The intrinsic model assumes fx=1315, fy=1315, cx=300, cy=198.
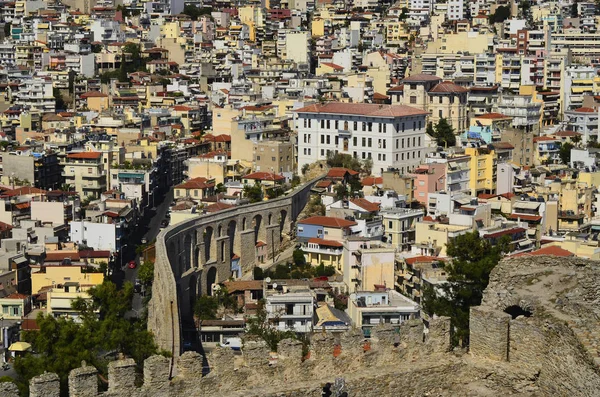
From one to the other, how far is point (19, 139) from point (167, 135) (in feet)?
21.4

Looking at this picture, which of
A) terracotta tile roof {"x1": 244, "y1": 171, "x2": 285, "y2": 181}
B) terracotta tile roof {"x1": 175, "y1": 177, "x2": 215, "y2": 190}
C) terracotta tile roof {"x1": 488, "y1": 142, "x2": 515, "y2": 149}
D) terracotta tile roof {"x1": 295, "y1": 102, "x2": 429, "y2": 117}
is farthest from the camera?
terracotta tile roof {"x1": 488, "y1": 142, "x2": 515, "y2": 149}

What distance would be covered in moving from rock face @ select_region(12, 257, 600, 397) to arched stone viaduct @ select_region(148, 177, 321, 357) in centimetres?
1770

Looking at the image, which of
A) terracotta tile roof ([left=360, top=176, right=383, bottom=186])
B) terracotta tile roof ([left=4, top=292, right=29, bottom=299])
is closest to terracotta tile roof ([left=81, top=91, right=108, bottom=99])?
terracotta tile roof ([left=360, top=176, right=383, bottom=186])

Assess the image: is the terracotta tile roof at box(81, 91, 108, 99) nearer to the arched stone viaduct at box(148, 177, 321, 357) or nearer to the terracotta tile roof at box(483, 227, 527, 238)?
the arched stone viaduct at box(148, 177, 321, 357)

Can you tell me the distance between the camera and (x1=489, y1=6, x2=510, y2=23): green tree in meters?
90.7

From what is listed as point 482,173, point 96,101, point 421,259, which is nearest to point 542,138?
point 482,173

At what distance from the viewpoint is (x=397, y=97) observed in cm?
5597

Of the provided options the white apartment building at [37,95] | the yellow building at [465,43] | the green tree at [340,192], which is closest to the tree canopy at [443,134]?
the green tree at [340,192]

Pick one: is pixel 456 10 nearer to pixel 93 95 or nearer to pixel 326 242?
pixel 93 95

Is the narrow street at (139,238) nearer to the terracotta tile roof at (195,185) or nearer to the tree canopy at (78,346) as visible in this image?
the terracotta tile roof at (195,185)

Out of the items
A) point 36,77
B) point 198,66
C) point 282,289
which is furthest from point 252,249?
point 198,66

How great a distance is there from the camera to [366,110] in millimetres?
47406

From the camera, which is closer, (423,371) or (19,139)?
(423,371)

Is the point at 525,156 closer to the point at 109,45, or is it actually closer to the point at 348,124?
the point at 348,124
